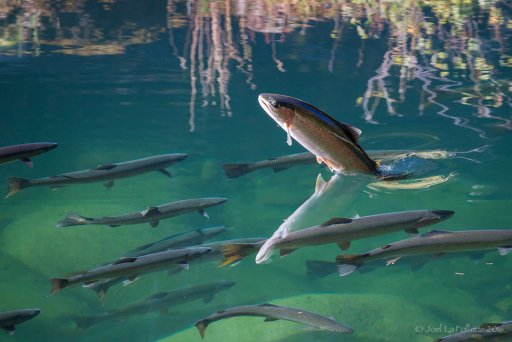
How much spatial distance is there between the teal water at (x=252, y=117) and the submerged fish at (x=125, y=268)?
470cm

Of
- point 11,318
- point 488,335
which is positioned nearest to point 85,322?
point 11,318

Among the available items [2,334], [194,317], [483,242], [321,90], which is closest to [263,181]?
[321,90]

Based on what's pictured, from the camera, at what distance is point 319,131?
2650 millimetres

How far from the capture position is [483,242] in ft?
16.3

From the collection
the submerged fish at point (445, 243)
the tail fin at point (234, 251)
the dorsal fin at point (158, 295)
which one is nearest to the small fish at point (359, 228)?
the submerged fish at point (445, 243)

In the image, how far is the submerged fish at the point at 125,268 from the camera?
5582mm

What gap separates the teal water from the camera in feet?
32.3

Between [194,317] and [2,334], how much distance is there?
471 cm

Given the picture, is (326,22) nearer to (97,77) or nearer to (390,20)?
(390,20)

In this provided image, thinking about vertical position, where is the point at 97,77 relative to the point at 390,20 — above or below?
below

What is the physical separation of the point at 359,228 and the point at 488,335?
180 centimetres

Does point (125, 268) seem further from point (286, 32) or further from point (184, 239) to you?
point (286, 32)

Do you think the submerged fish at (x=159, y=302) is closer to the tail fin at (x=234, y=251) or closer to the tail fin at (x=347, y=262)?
the tail fin at (x=234, y=251)

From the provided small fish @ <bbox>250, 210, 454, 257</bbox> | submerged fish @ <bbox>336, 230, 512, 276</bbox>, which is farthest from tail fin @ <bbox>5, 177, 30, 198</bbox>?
submerged fish @ <bbox>336, 230, 512, 276</bbox>
